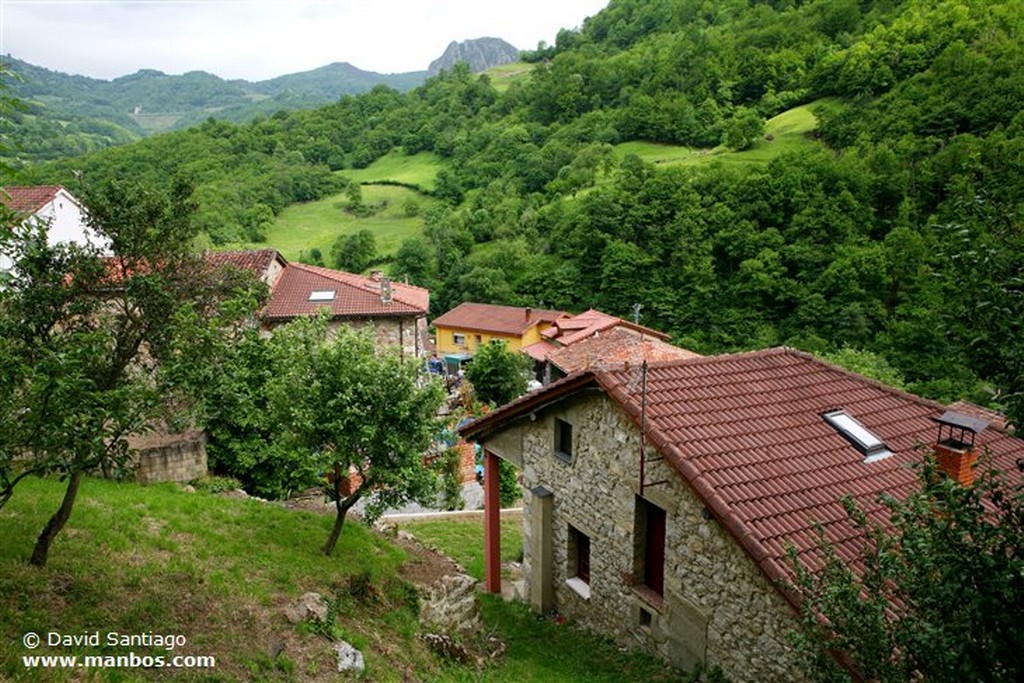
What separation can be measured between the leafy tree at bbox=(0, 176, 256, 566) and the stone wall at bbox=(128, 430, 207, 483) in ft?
22.8

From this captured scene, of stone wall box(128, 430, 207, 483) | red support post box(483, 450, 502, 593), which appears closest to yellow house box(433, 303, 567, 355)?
stone wall box(128, 430, 207, 483)

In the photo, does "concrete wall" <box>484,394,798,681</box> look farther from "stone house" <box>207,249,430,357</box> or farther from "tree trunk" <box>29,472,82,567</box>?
"stone house" <box>207,249,430,357</box>

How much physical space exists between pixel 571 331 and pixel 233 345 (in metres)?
45.1

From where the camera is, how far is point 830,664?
580 cm

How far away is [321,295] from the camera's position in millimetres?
32344

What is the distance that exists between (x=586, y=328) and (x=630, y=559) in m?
41.3

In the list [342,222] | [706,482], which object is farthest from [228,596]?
[342,222]

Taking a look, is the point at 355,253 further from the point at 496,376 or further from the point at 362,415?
the point at 362,415

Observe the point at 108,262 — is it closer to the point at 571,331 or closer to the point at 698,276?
the point at 571,331

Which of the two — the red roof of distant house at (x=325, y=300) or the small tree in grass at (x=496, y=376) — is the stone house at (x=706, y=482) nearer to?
the red roof of distant house at (x=325, y=300)

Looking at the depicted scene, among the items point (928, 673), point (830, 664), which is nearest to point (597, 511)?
point (830, 664)

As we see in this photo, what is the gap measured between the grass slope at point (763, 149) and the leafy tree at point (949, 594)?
78592 mm

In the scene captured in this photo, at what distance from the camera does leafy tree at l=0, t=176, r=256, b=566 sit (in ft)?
21.8

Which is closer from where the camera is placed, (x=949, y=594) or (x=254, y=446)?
(x=949, y=594)
